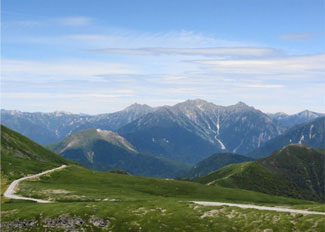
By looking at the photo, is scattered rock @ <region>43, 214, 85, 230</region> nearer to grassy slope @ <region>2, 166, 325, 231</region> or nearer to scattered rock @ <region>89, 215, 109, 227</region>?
grassy slope @ <region>2, 166, 325, 231</region>

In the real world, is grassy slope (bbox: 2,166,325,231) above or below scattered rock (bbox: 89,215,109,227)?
above

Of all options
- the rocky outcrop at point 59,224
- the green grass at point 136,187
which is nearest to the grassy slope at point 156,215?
the rocky outcrop at point 59,224

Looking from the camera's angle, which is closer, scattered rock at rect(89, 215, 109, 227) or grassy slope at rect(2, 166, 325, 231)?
grassy slope at rect(2, 166, 325, 231)

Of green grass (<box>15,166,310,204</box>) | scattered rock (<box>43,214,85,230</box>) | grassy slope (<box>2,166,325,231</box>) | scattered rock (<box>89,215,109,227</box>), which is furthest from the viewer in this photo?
green grass (<box>15,166,310,204</box>)

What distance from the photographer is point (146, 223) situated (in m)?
80.8

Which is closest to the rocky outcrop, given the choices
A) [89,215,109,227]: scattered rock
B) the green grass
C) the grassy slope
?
[89,215,109,227]: scattered rock

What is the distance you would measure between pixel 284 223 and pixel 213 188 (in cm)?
10577

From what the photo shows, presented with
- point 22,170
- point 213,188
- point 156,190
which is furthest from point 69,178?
point 213,188

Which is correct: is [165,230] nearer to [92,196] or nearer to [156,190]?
[92,196]

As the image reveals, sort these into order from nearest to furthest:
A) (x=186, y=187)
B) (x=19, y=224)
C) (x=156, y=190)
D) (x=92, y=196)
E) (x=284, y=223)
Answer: (x=284, y=223) < (x=19, y=224) < (x=92, y=196) < (x=156, y=190) < (x=186, y=187)

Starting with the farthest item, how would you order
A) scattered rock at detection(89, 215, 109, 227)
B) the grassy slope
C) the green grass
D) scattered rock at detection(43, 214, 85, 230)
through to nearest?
the green grass < scattered rock at detection(43, 214, 85, 230) < scattered rock at detection(89, 215, 109, 227) < the grassy slope

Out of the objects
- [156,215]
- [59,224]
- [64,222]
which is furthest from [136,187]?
→ [156,215]

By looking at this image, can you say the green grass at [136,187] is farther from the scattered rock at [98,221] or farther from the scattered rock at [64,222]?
the scattered rock at [98,221]

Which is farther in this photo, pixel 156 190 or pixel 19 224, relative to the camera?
pixel 156 190
